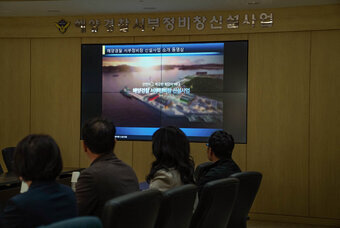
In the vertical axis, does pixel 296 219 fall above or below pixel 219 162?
below

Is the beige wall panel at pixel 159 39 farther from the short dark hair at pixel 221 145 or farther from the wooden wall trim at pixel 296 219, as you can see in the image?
the short dark hair at pixel 221 145

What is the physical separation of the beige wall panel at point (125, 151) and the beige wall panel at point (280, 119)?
78.5 inches

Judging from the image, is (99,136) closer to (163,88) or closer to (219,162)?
(219,162)

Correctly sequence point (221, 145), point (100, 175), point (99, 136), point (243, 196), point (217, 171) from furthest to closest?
1. point (221, 145)
2. point (217, 171)
3. point (243, 196)
4. point (99, 136)
5. point (100, 175)

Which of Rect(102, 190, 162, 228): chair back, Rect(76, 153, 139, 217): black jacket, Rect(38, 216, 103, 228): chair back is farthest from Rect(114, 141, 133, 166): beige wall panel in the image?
Rect(38, 216, 103, 228): chair back

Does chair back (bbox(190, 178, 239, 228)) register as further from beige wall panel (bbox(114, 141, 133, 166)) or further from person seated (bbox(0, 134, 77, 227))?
beige wall panel (bbox(114, 141, 133, 166))

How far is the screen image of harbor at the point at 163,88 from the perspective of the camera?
7180 mm

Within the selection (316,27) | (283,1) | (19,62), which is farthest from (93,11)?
(316,27)

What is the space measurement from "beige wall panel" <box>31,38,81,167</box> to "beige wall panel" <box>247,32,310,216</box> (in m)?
3.00

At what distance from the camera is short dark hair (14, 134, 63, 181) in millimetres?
2162

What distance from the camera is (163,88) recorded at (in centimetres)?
736

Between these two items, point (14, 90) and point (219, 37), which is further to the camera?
point (14, 90)

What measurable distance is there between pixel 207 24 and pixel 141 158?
249 cm

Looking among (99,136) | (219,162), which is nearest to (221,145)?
(219,162)
